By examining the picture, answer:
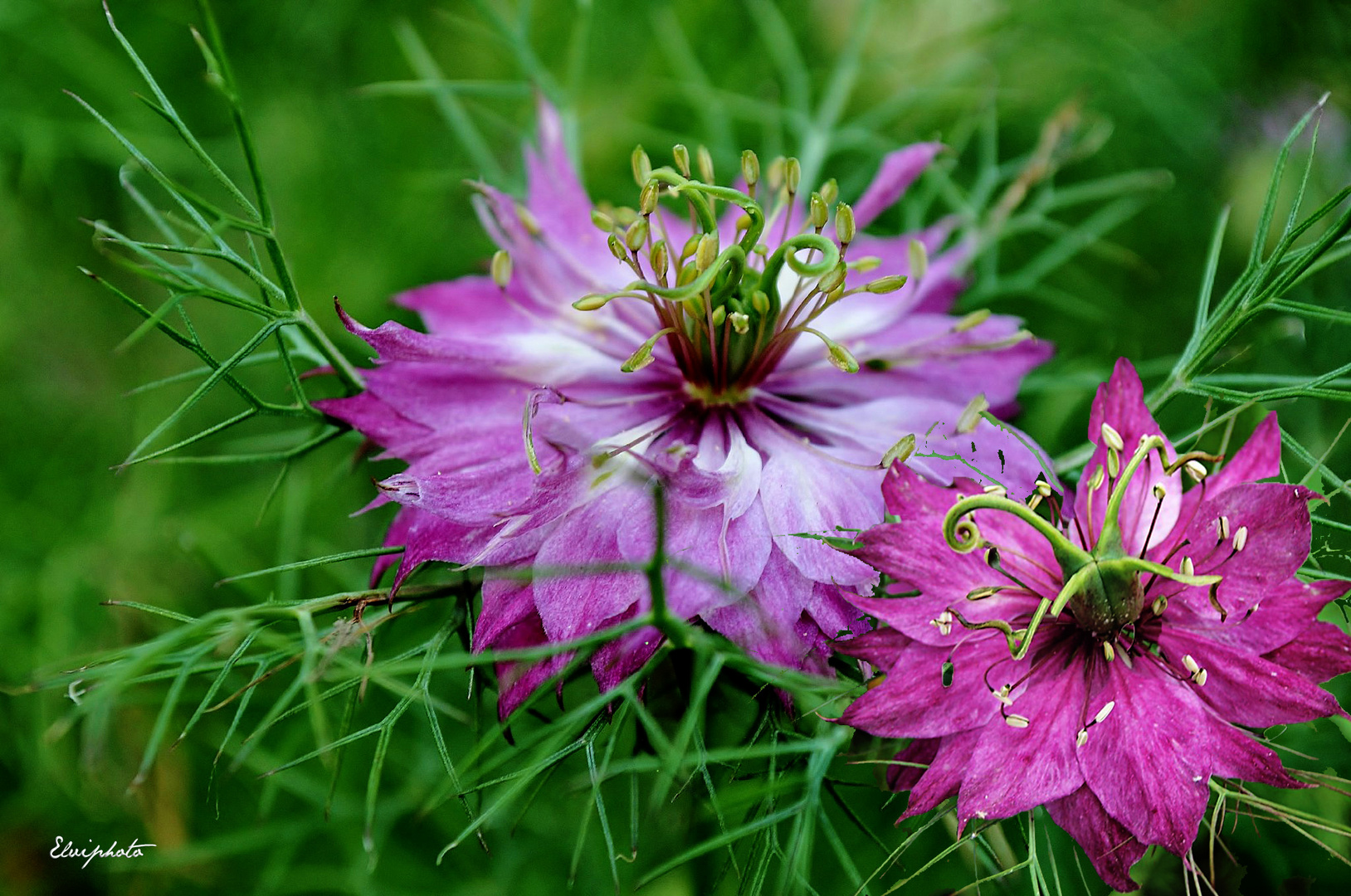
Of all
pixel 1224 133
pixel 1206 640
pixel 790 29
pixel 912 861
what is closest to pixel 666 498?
pixel 1206 640

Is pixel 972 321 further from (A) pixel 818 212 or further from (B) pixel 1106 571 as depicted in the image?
(B) pixel 1106 571

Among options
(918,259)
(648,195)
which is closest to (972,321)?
(918,259)

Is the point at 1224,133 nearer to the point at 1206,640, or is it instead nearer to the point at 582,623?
the point at 1206,640

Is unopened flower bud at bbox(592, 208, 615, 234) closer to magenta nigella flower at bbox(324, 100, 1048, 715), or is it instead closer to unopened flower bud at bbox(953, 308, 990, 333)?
magenta nigella flower at bbox(324, 100, 1048, 715)

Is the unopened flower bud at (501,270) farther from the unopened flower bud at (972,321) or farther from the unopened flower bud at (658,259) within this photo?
the unopened flower bud at (972,321)

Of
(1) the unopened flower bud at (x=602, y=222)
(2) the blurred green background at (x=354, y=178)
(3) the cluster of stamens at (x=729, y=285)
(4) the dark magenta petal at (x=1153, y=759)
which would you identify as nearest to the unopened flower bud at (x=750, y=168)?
(3) the cluster of stamens at (x=729, y=285)
